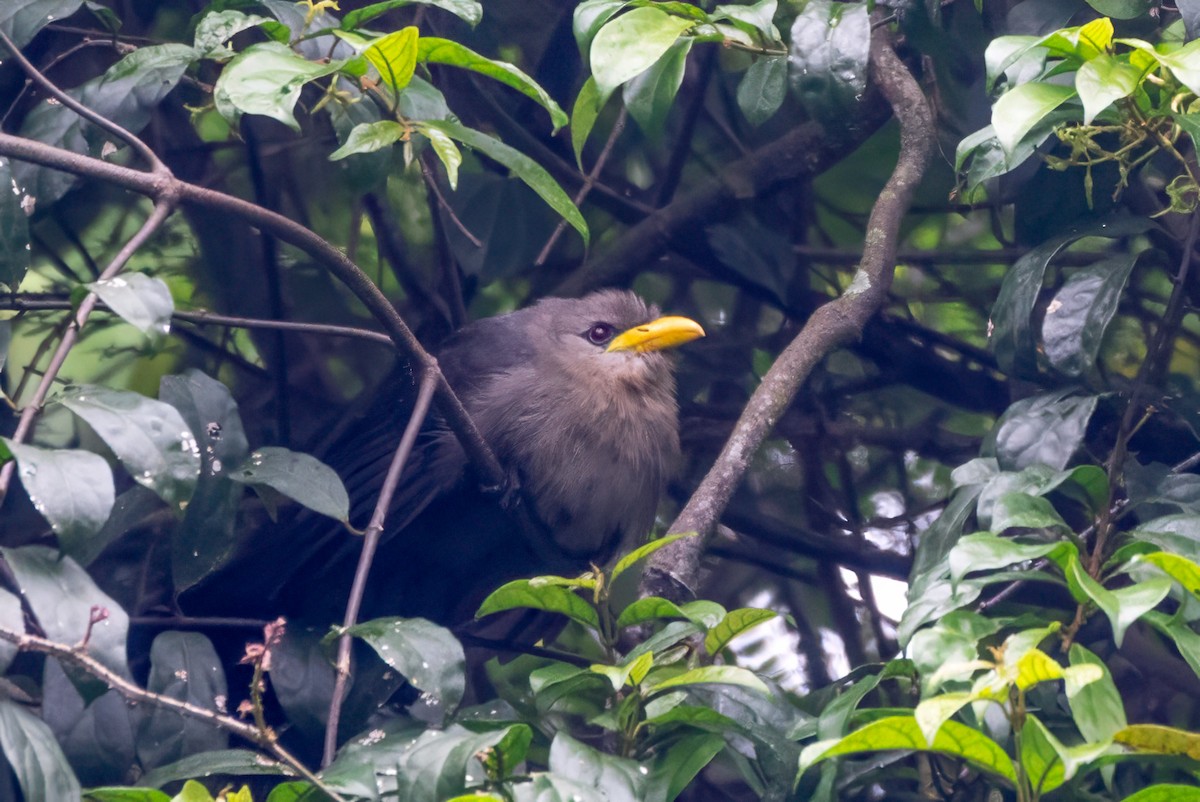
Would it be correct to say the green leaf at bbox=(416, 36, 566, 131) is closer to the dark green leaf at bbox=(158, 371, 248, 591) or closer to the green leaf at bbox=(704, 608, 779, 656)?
the dark green leaf at bbox=(158, 371, 248, 591)

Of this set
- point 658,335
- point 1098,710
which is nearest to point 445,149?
point 1098,710

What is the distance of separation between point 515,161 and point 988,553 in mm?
1148

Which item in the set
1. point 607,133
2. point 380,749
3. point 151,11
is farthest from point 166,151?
point 380,749

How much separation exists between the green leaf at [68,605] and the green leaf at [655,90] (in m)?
1.33

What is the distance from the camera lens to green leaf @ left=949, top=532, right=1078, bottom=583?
177 centimetres

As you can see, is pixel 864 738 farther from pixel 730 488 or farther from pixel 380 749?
pixel 730 488

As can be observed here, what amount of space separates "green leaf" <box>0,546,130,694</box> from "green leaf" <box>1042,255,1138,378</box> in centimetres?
177

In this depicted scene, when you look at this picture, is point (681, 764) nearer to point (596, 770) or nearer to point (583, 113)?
point (596, 770)

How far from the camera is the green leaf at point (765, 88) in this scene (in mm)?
2723

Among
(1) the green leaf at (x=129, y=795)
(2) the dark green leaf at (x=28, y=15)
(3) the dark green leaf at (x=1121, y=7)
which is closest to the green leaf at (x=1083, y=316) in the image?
(3) the dark green leaf at (x=1121, y=7)

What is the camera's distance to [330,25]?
2.56 meters

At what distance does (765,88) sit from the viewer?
273cm

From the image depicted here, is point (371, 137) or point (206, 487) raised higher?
point (371, 137)

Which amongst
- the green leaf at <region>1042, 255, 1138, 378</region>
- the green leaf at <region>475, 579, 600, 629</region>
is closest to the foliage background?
the green leaf at <region>1042, 255, 1138, 378</region>
